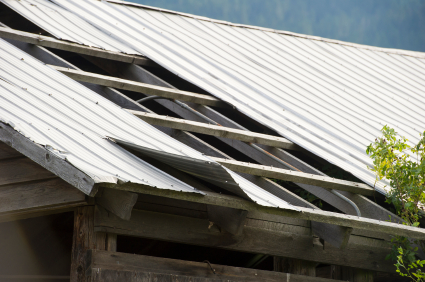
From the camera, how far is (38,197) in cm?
324

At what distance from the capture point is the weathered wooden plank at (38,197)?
3209mm

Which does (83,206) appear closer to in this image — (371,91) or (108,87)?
(108,87)

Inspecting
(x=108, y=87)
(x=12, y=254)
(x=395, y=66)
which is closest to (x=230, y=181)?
(x=108, y=87)

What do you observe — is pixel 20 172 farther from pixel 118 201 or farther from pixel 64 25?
pixel 64 25

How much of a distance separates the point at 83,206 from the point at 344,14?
21.5 meters

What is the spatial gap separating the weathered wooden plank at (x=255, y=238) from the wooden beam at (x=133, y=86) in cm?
168

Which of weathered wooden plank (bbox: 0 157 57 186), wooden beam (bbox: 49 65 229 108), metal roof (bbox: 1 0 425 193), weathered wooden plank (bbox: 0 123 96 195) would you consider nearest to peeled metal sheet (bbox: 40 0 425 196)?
metal roof (bbox: 1 0 425 193)

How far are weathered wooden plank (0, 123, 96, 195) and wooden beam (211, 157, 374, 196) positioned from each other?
148 centimetres

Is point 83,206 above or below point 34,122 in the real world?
below

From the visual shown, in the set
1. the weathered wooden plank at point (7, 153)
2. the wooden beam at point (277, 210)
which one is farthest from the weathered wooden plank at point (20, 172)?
the wooden beam at point (277, 210)

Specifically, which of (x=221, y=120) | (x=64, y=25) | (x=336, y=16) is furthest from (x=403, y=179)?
(x=336, y=16)

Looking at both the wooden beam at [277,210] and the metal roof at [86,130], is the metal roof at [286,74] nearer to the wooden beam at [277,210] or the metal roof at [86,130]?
Answer: the wooden beam at [277,210]

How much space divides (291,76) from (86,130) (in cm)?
392

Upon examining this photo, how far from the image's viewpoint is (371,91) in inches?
282
